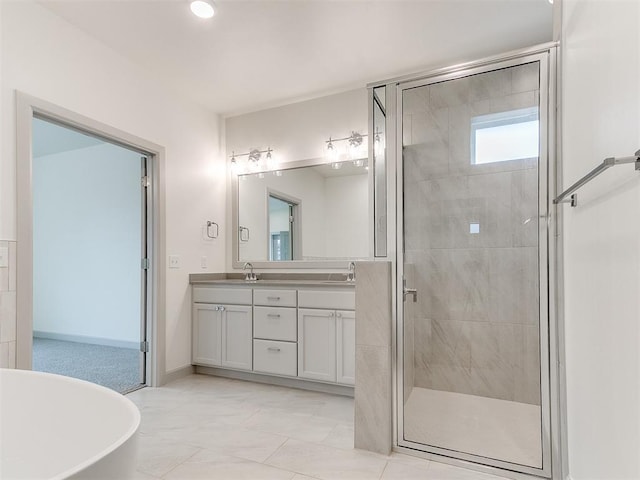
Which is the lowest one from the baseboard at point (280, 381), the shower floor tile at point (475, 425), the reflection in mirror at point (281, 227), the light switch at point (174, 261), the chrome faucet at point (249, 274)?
the baseboard at point (280, 381)

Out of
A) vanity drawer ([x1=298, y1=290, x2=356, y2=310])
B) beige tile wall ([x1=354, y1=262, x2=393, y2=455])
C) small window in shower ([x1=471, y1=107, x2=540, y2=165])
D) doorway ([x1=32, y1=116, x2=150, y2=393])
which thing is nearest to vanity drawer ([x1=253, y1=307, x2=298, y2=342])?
vanity drawer ([x1=298, y1=290, x2=356, y2=310])

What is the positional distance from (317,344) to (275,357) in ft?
1.31

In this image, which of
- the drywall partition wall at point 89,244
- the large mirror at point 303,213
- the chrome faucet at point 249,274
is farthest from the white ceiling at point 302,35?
the drywall partition wall at point 89,244

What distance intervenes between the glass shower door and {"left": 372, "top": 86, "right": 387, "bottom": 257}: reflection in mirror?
0.11 meters

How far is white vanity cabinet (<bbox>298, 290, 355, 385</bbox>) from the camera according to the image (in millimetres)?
2732

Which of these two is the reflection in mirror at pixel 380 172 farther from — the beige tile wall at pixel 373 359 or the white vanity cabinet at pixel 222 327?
the white vanity cabinet at pixel 222 327

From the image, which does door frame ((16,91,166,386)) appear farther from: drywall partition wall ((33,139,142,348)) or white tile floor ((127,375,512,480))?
drywall partition wall ((33,139,142,348))

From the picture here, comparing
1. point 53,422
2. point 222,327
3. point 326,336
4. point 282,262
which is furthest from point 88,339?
point 53,422

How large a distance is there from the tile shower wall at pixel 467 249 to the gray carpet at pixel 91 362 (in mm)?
2418

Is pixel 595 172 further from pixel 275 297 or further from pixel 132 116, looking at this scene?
pixel 132 116

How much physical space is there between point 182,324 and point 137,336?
4.92 feet

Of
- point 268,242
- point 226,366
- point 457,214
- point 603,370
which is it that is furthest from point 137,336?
point 603,370

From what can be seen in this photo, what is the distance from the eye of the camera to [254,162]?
12.1 ft

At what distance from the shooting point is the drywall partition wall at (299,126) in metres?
3.28
